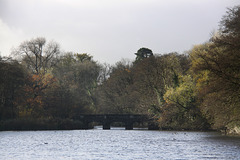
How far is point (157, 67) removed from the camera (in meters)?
71.4

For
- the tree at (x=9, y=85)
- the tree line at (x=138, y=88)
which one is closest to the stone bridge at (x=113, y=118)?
the tree line at (x=138, y=88)

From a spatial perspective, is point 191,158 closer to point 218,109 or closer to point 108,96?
point 218,109

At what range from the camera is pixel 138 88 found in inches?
3024

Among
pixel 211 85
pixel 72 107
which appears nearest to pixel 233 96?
pixel 211 85

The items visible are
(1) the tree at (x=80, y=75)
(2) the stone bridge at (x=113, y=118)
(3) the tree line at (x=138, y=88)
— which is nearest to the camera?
(3) the tree line at (x=138, y=88)

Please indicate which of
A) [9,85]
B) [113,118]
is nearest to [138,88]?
[113,118]

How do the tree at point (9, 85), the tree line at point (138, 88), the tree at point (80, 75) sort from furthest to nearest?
the tree at point (80, 75) → the tree at point (9, 85) → the tree line at point (138, 88)

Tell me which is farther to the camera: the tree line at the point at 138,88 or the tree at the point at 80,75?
the tree at the point at 80,75

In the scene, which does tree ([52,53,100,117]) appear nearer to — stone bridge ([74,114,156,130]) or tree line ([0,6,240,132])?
tree line ([0,6,240,132])

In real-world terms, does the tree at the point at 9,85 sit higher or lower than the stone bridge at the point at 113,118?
higher

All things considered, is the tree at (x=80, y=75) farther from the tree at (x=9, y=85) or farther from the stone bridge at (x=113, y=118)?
the tree at (x=9, y=85)

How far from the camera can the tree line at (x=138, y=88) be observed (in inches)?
1624

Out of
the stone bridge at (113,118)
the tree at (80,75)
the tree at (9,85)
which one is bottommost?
the stone bridge at (113,118)

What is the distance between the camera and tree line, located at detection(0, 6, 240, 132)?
4125cm
